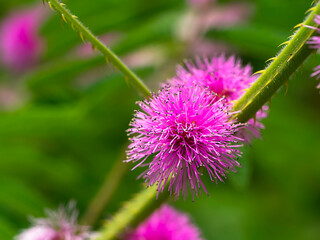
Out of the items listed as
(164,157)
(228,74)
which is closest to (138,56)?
(228,74)

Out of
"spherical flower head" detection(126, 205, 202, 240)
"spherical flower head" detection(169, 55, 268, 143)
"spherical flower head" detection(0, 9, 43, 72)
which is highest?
"spherical flower head" detection(0, 9, 43, 72)

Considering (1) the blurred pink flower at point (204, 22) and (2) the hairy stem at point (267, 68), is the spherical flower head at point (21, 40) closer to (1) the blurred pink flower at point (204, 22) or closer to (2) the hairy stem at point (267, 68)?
(1) the blurred pink flower at point (204, 22)

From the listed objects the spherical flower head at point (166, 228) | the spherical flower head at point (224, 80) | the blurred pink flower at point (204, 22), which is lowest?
the spherical flower head at point (166, 228)

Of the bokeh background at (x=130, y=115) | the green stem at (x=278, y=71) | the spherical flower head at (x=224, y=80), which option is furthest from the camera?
the bokeh background at (x=130, y=115)

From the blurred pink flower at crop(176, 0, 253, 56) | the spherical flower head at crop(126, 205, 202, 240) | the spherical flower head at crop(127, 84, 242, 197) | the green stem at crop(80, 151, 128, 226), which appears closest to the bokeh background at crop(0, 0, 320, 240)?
the blurred pink flower at crop(176, 0, 253, 56)

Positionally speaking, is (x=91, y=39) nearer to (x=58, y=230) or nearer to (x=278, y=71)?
(x=278, y=71)

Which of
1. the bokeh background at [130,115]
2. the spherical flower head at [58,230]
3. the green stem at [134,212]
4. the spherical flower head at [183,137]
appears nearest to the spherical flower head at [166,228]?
the green stem at [134,212]

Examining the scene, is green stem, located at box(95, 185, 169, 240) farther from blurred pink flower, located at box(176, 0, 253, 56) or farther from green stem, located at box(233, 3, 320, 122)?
blurred pink flower, located at box(176, 0, 253, 56)
